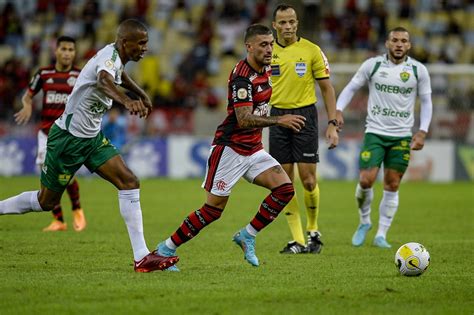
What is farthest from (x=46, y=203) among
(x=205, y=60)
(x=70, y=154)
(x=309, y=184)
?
(x=205, y=60)

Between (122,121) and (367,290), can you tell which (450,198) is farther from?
(367,290)

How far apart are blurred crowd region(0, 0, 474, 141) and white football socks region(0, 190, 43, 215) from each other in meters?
18.3

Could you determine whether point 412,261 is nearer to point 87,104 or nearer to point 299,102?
point 299,102

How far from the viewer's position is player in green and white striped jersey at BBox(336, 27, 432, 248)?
12109 millimetres

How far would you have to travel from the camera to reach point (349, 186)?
2398 centimetres

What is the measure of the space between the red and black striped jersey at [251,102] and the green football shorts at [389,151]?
291 cm

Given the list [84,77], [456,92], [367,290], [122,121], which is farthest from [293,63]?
[456,92]

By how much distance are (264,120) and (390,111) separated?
362 cm

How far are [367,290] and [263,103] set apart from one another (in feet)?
7.33

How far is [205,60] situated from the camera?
99.2 feet

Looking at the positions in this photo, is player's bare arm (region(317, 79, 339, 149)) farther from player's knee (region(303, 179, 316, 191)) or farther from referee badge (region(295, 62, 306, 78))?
player's knee (region(303, 179, 316, 191))

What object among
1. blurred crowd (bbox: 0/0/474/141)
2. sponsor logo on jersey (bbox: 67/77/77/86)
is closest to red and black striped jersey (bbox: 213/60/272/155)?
sponsor logo on jersey (bbox: 67/77/77/86)

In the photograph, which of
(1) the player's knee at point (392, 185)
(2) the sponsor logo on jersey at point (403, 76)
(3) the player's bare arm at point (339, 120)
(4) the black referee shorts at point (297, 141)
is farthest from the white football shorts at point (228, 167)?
(2) the sponsor logo on jersey at point (403, 76)

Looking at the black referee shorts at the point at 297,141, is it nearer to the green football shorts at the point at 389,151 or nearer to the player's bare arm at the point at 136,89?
the green football shorts at the point at 389,151
